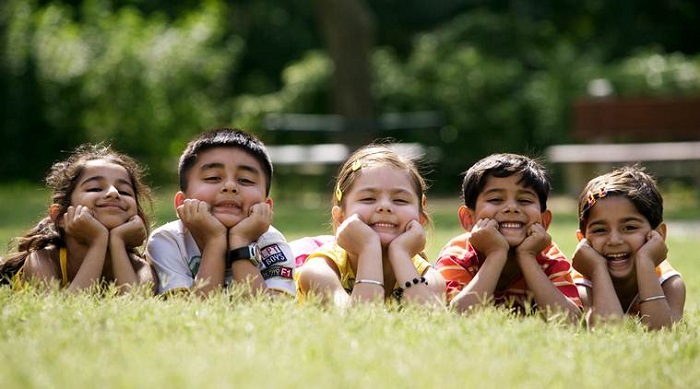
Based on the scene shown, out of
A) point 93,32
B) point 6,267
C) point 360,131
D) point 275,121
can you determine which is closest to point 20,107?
point 93,32

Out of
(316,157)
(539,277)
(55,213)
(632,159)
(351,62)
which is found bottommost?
(539,277)

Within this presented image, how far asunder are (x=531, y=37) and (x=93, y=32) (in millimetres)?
9379

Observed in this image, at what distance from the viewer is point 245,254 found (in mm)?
4824

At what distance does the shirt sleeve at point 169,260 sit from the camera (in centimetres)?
480

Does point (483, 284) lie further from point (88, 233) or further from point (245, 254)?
point (88, 233)

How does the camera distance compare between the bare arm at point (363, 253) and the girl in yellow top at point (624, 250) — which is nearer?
the bare arm at point (363, 253)

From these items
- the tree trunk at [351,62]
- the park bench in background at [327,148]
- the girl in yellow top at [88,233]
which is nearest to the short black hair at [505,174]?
the girl in yellow top at [88,233]

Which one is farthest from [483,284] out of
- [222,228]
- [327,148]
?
[327,148]

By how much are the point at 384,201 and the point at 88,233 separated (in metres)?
1.38

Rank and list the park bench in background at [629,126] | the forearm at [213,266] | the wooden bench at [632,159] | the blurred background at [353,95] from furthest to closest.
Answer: the blurred background at [353,95] → the park bench in background at [629,126] → the wooden bench at [632,159] → the forearm at [213,266]

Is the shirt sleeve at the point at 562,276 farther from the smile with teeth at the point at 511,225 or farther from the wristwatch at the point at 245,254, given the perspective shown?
the wristwatch at the point at 245,254

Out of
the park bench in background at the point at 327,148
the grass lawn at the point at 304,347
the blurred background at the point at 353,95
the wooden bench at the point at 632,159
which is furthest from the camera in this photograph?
the blurred background at the point at 353,95

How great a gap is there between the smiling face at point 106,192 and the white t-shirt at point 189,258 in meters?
0.19

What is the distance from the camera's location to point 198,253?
16.6 ft
